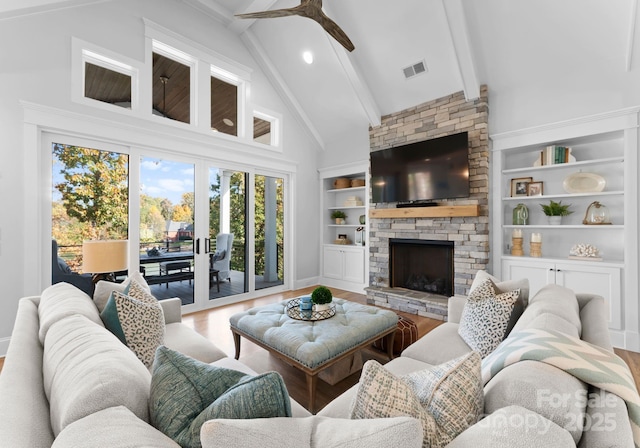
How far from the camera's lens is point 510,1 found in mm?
3000

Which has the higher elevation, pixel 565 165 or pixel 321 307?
pixel 565 165

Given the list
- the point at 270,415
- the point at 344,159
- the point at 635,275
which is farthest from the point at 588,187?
the point at 270,415

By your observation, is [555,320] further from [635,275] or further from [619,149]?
[619,149]

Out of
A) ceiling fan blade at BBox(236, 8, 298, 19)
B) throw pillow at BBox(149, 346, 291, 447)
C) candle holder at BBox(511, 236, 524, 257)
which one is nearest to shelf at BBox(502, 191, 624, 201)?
candle holder at BBox(511, 236, 524, 257)

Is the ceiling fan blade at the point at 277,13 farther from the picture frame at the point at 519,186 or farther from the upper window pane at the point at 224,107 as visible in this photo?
the picture frame at the point at 519,186

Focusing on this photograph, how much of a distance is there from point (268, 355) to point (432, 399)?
2.13m

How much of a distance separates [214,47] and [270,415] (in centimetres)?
491

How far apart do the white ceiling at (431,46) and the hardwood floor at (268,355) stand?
9.64 ft

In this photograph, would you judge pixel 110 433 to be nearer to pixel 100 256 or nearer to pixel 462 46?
pixel 100 256

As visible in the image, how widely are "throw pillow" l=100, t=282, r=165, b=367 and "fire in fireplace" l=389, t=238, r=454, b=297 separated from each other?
3.54 metres

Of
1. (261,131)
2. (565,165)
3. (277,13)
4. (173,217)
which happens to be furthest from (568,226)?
(173,217)

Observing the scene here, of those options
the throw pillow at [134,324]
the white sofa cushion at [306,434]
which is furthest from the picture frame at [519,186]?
the throw pillow at [134,324]

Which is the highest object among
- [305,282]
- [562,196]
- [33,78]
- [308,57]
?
[308,57]

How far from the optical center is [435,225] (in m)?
4.08
